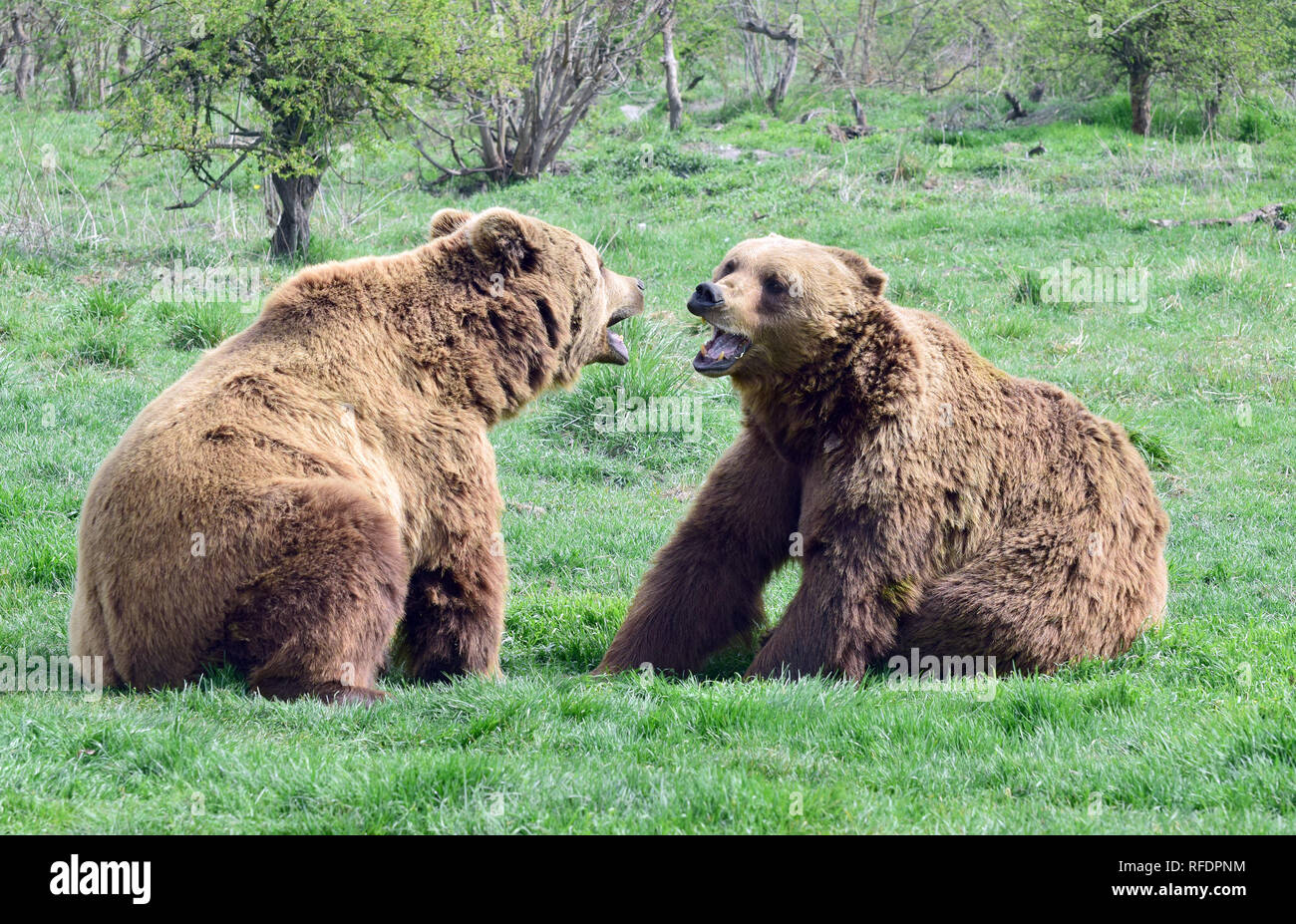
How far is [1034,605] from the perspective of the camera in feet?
19.5

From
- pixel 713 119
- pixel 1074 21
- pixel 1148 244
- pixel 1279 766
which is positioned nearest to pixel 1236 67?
pixel 1074 21

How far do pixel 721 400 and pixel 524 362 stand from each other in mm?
5770

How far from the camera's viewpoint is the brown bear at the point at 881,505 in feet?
18.9

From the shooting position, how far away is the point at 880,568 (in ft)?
18.8

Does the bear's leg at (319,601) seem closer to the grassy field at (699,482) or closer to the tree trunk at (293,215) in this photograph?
the grassy field at (699,482)

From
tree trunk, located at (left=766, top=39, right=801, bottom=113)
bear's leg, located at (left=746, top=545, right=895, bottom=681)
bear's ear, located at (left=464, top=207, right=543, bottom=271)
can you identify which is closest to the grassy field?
bear's leg, located at (left=746, top=545, right=895, bottom=681)

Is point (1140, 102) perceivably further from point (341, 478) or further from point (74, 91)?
point (74, 91)

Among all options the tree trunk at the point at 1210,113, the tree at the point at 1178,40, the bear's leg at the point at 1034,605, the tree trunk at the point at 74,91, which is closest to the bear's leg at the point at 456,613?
the bear's leg at the point at 1034,605

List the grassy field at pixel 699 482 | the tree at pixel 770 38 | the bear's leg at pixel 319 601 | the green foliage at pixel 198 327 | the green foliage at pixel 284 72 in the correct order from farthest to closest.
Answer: the tree at pixel 770 38
the green foliage at pixel 284 72
the green foliage at pixel 198 327
the bear's leg at pixel 319 601
the grassy field at pixel 699 482

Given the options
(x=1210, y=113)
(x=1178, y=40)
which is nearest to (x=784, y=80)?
(x=1178, y=40)

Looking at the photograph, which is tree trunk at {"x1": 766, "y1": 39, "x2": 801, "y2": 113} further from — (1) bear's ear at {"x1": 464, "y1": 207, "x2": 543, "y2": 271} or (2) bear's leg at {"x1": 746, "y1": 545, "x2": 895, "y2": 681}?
(2) bear's leg at {"x1": 746, "y1": 545, "x2": 895, "y2": 681}

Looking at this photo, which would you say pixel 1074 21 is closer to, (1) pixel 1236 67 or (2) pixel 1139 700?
(1) pixel 1236 67

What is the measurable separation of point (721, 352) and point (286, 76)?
987 centimetres

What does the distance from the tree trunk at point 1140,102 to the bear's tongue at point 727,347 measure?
58.7ft
